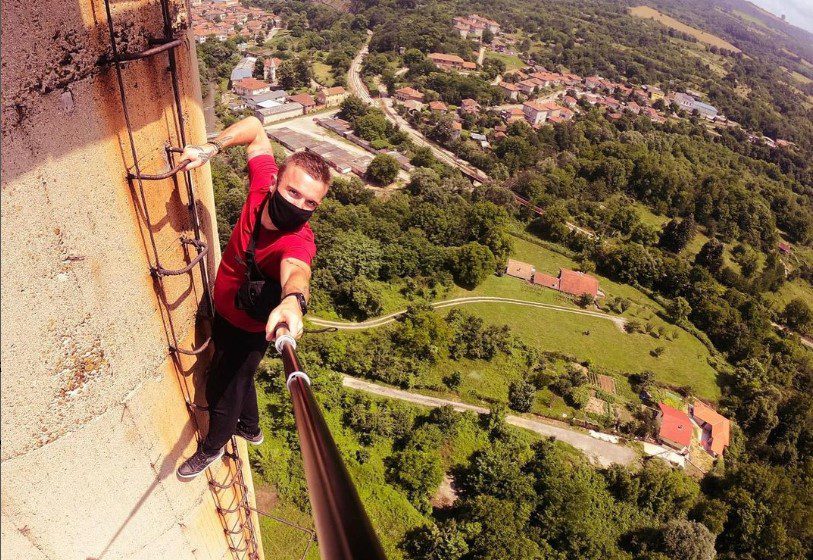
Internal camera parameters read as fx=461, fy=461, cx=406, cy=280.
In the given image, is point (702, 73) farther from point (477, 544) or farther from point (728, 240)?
point (477, 544)

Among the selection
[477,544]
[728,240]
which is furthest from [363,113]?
[477,544]

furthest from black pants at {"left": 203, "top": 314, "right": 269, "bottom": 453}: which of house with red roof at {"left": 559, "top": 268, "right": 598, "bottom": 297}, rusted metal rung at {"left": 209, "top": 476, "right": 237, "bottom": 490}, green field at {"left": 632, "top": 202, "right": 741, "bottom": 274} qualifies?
green field at {"left": 632, "top": 202, "right": 741, "bottom": 274}

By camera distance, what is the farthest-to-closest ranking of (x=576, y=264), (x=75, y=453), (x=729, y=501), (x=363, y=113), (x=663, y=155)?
(x=663, y=155), (x=363, y=113), (x=576, y=264), (x=729, y=501), (x=75, y=453)

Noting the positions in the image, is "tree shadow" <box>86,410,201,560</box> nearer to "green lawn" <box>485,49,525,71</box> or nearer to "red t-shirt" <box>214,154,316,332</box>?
"red t-shirt" <box>214,154,316,332</box>

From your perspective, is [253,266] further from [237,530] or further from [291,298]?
[237,530]

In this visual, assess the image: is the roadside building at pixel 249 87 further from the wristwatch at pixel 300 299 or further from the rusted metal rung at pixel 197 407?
the wristwatch at pixel 300 299
